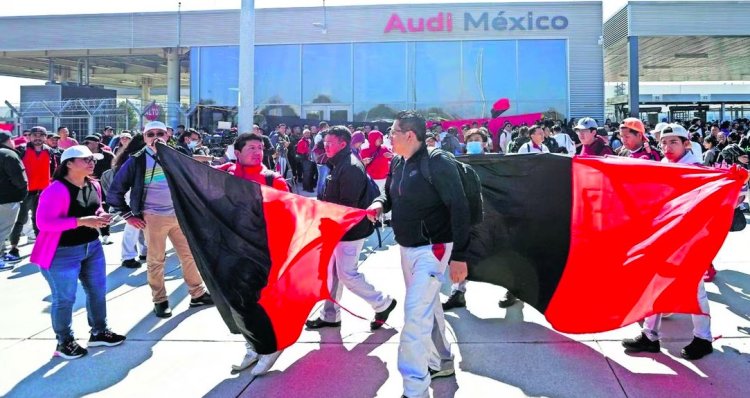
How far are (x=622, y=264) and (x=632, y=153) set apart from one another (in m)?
2.12

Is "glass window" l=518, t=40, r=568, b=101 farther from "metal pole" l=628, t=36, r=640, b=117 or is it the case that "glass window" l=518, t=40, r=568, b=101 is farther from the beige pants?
the beige pants

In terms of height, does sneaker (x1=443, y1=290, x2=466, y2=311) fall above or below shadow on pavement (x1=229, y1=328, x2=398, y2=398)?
above

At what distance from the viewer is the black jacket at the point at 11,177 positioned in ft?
24.6

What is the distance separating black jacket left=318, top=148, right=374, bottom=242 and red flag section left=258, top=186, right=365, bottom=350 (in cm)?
80

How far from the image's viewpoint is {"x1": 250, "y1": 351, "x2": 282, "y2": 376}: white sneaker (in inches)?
165

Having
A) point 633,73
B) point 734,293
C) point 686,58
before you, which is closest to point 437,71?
point 633,73

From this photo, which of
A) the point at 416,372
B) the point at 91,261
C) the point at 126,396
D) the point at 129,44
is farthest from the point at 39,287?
the point at 129,44

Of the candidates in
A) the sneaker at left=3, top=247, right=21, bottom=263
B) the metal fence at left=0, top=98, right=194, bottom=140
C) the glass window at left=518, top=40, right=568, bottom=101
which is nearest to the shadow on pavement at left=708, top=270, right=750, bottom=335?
the sneaker at left=3, top=247, right=21, bottom=263

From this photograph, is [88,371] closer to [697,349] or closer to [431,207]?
[431,207]

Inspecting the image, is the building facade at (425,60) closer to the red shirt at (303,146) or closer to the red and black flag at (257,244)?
the red shirt at (303,146)

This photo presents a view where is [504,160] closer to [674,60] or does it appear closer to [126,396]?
[126,396]

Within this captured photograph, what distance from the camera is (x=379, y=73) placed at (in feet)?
82.6

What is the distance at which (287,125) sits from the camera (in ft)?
67.1

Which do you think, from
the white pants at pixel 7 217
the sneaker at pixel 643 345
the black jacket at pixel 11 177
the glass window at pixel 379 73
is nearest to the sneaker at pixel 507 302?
the sneaker at pixel 643 345
